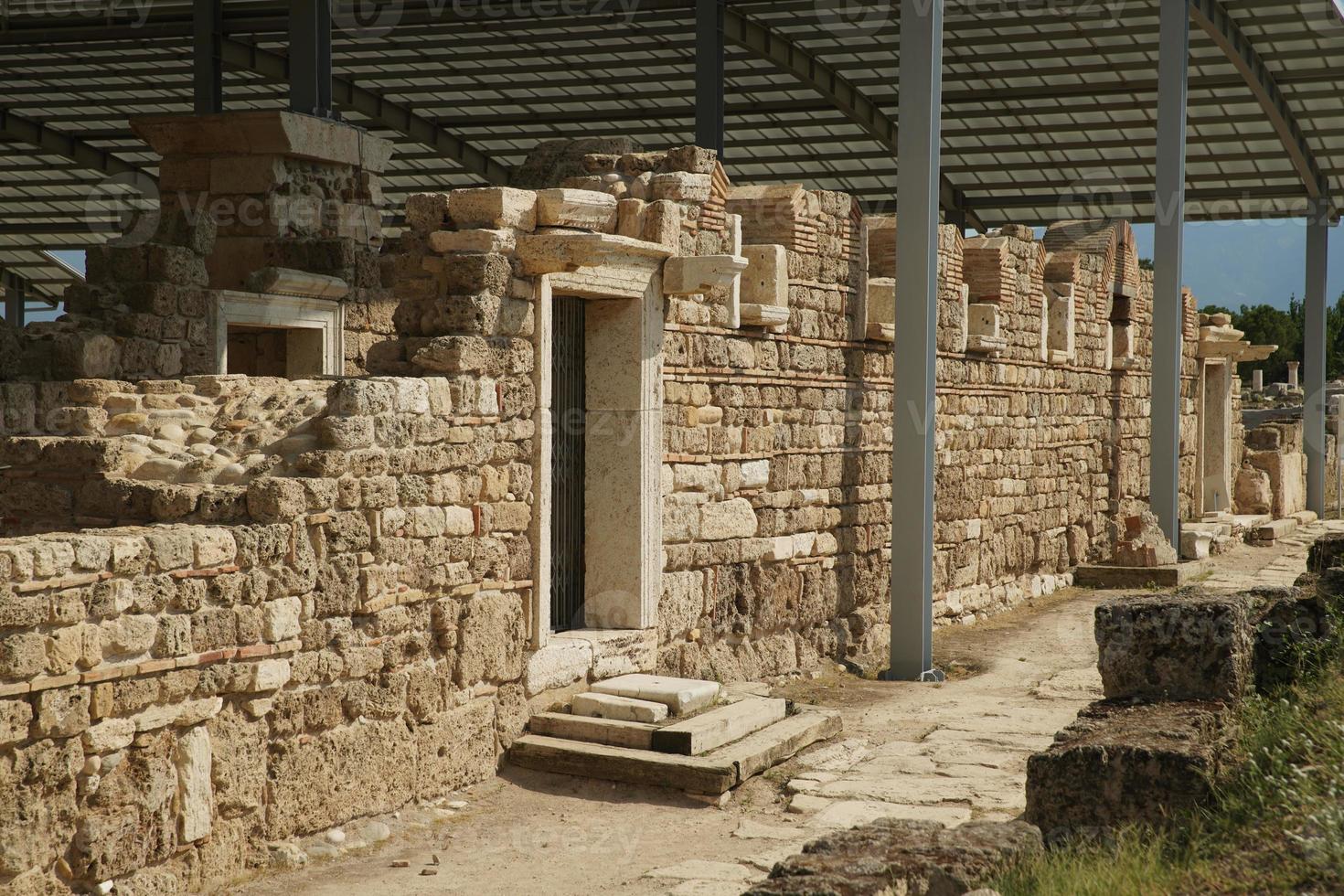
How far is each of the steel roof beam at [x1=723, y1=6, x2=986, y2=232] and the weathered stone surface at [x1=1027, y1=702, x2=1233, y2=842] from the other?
42.3 ft

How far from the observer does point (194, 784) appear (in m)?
5.33

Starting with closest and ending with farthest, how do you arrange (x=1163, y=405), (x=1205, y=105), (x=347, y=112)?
(x=1163, y=405) → (x=1205, y=105) → (x=347, y=112)

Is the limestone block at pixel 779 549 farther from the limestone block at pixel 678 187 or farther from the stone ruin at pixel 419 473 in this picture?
the limestone block at pixel 678 187

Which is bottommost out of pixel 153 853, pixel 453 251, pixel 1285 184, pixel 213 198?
pixel 153 853

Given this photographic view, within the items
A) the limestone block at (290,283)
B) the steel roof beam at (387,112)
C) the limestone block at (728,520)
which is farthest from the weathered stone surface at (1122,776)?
the steel roof beam at (387,112)

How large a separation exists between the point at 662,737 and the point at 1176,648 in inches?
104

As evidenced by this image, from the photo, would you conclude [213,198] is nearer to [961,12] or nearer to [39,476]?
[39,476]

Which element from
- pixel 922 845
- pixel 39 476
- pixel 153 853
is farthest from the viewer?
pixel 39 476

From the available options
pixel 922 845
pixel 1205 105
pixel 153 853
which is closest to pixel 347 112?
pixel 1205 105

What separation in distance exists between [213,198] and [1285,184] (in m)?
17.6

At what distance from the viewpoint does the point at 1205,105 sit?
1972 cm

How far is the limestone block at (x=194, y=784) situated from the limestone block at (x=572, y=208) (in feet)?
11.1

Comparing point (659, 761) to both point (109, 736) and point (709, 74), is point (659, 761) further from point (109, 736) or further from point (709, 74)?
point (709, 74)

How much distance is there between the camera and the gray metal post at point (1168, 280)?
1534cm
